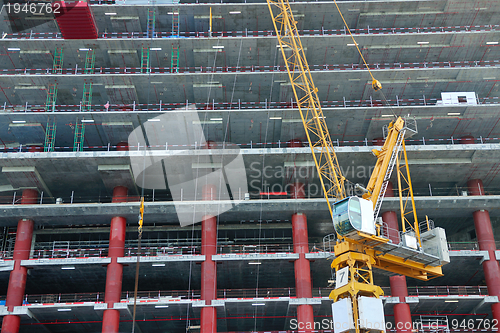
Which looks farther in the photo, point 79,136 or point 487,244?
point 79,136

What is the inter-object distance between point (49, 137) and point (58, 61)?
8067 millimetres

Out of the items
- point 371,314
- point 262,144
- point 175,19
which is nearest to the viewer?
point 371,314

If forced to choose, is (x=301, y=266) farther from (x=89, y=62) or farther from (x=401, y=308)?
(x=89, y=62)

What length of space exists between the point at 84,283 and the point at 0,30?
2700 centimetres

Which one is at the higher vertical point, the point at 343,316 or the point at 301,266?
the point at 301,266

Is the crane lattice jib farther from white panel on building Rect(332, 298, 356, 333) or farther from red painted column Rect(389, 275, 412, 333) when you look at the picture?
white panel on building Rect(332, 298, 356, 333)

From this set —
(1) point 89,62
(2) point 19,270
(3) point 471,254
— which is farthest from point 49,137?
(3) point 471,254

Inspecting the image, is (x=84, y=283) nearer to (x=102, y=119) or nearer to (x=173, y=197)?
(x=173, y=197)

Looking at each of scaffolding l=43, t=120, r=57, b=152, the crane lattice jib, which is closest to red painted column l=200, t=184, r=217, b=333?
the crane lattice jib

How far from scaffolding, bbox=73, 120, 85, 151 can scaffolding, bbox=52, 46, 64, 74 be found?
674 centimetres

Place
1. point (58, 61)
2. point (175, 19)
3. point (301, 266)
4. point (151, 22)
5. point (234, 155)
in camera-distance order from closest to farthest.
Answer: point (301, 266) → point (234, 155) → point (58, 61) → point (175, 19) → point (151, 22)

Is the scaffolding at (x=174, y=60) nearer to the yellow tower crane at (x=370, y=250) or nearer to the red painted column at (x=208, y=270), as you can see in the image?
the red painted column at (x=208, y=270)

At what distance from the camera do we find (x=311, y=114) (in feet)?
144

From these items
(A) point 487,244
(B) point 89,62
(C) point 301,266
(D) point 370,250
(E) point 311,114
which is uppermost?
(B) point 89,62
